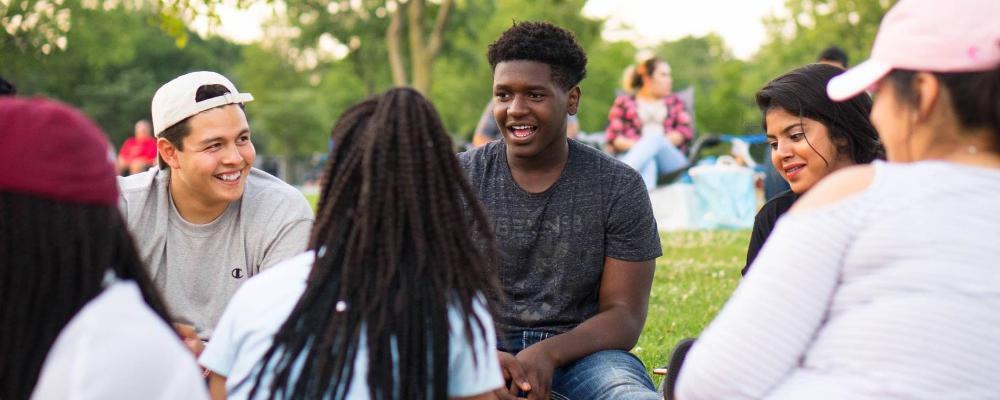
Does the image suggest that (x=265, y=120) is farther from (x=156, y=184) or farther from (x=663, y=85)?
(x=156, y=184)

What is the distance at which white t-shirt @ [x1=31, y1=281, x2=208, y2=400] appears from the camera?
75.0 inches

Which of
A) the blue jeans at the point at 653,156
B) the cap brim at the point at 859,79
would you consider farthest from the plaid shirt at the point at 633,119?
the cap brim at the point at 859,79

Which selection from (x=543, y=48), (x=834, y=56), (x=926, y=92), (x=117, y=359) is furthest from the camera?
(x=834, y=56)

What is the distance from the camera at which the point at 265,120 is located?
211 ft

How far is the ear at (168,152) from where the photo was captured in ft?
14.6

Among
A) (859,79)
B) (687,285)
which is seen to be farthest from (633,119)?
(859,79)

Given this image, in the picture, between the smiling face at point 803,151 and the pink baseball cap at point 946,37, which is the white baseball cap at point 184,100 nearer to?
the smiling face at point 803,151

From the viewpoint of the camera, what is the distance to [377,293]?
96.0 inches

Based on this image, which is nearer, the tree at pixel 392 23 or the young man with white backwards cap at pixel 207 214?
the young man with white backwards cap at pixel 207 214

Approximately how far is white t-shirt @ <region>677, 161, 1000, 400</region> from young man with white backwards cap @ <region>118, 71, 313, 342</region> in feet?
8.26

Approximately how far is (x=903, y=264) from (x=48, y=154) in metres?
1.69

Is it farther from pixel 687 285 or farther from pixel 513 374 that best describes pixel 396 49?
pixel 513 374

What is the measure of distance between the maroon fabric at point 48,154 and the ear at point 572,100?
2731 mm

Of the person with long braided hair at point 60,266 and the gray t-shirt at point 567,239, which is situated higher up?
the person with long braided hair at point 60,266
